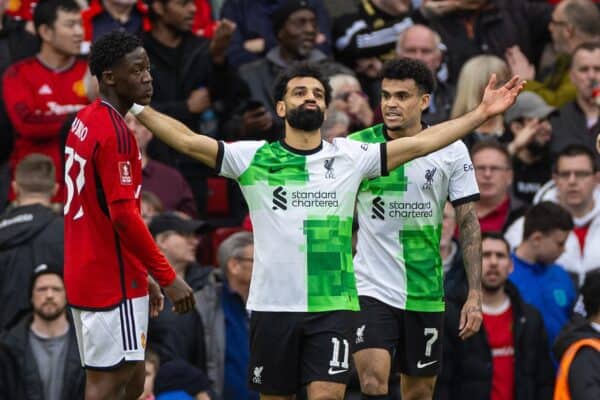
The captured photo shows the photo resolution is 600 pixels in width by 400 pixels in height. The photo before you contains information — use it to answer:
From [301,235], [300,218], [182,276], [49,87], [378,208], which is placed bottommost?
[182,276]

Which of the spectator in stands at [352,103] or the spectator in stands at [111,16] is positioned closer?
the spectator in stands at [352,103]

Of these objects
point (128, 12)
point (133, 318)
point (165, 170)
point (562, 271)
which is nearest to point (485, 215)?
point (562, 271)

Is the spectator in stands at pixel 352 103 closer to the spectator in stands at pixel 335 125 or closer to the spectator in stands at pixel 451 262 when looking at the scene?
the spectator in stands at pixel 335 125

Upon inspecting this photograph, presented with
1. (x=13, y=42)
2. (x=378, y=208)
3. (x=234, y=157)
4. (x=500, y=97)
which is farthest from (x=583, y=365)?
(x=13, y=42)

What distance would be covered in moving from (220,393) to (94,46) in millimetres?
4036

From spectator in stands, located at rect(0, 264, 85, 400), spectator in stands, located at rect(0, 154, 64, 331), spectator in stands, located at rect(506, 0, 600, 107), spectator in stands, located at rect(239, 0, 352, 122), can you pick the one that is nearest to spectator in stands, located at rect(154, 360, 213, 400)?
spectator in stands, located at rect(0, 264, 85, 400)

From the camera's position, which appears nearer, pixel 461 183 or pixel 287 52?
pixel 461 183

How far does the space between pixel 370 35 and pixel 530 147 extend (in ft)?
6.81

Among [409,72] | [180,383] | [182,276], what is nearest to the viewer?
[409,72]

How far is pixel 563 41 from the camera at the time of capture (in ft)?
53.5

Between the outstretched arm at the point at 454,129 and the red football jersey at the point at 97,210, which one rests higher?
the outstretched arm at the point at 454,129

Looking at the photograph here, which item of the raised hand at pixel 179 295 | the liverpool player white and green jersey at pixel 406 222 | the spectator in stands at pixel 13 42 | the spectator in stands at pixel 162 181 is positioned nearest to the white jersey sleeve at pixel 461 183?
the liverpool player white and green jersey at pixel 406 222

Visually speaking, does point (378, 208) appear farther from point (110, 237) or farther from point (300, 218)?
point (110, 237)

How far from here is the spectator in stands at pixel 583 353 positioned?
11594 millimetres
